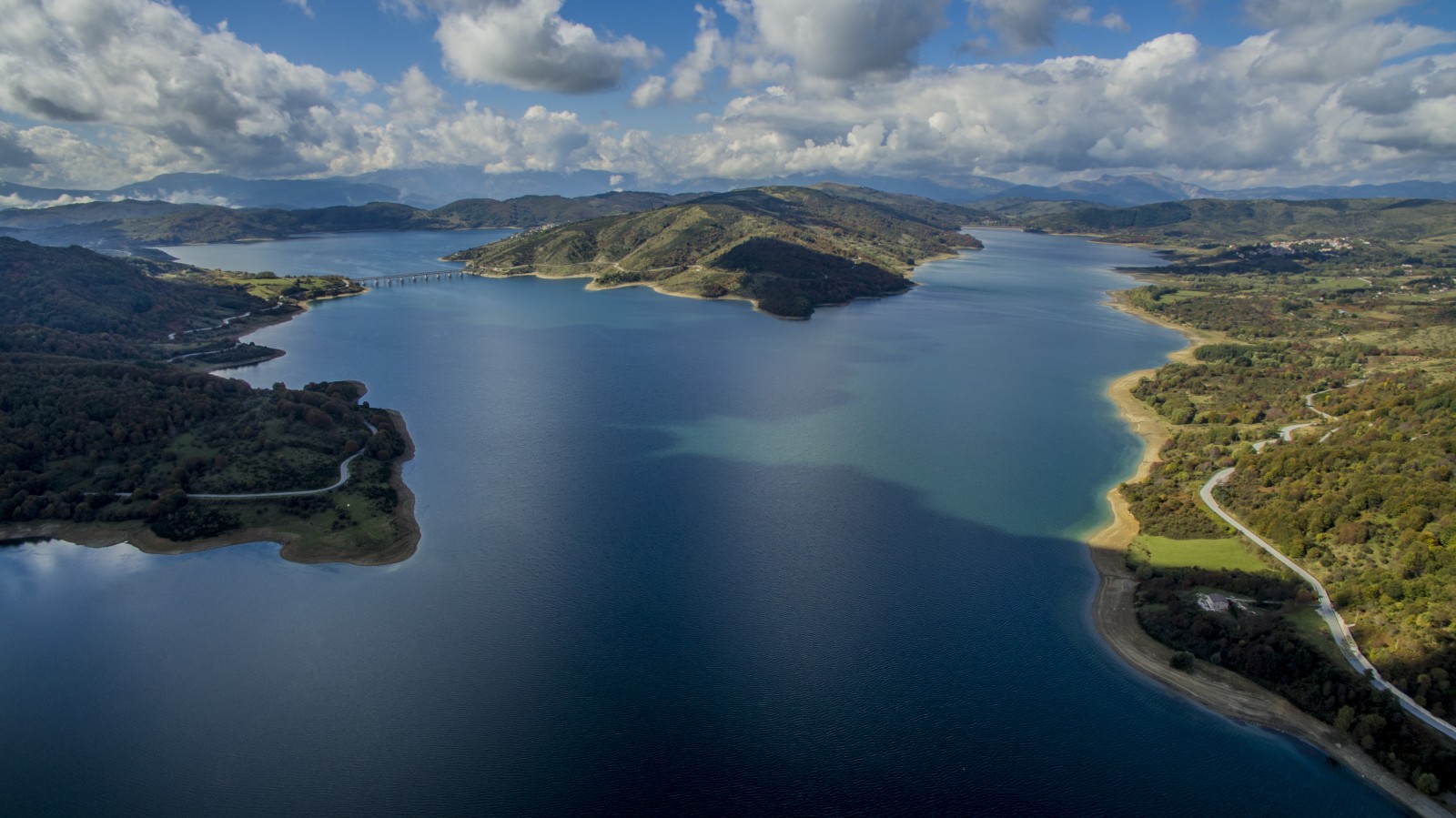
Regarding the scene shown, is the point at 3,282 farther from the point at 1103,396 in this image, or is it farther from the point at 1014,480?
the point at 1103,396

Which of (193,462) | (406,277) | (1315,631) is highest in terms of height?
(406,277)

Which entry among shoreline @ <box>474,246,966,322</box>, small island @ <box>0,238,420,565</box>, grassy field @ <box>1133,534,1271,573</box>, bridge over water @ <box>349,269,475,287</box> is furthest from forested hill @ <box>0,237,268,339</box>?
grassy field @ <box>1133,534,1271,573</box>

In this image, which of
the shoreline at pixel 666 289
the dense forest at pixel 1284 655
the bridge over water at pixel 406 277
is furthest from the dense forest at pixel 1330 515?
the bridge over water at pixel 406 277

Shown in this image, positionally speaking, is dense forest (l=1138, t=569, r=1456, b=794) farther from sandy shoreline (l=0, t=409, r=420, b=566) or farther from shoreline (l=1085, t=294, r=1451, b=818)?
sandy shoreline (l=0, t=409, r=420, b=566)

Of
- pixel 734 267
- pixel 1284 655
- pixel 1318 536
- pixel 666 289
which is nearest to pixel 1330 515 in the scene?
pixel 1318 536

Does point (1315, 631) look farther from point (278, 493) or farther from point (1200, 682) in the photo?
point (278, 493)

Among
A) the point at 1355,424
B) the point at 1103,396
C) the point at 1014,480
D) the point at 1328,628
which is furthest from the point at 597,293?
the point at 1328,628
